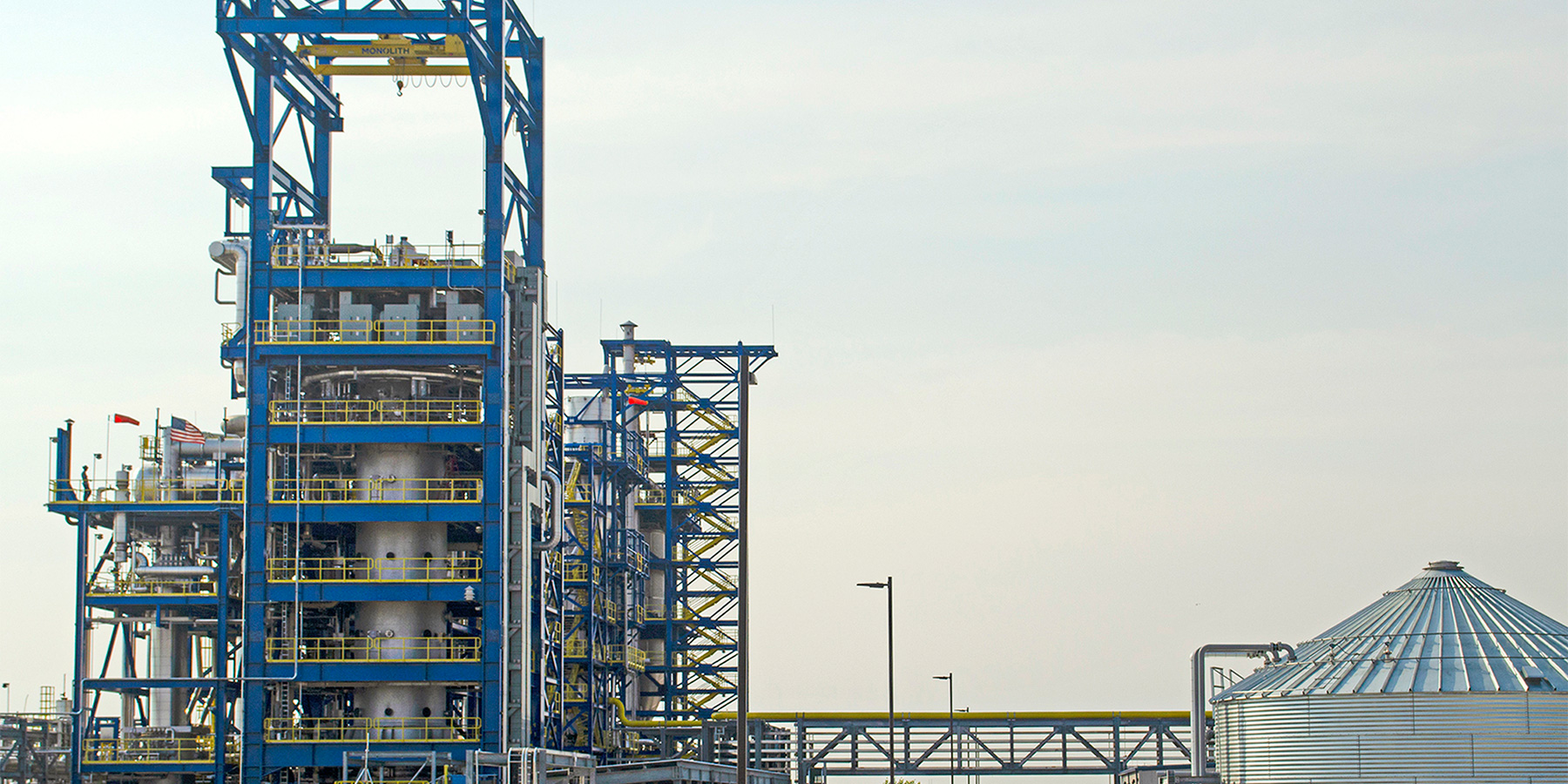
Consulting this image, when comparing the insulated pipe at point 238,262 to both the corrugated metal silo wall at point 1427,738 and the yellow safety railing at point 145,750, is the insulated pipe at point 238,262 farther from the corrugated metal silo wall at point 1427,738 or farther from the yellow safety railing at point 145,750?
the corrugated metal silo wall at point 1427,738

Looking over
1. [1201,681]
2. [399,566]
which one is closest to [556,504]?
[399,566]

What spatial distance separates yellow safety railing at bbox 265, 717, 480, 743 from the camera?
68.5 m

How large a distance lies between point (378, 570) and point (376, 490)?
2843mm

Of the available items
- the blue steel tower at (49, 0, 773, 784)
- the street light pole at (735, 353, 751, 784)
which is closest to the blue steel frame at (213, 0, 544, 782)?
the blue steel tower at (49, 0, 773, 784)

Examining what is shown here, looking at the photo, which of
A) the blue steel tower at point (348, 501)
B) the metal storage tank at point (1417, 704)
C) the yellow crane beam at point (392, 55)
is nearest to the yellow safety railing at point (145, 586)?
the blue steel tower at point (348, 501)

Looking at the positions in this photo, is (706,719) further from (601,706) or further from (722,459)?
(722,459)

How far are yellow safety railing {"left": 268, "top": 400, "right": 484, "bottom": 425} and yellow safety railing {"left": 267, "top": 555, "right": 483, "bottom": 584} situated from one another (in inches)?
194

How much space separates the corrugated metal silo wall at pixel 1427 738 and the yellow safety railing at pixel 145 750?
39.1 metres

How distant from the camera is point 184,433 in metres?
75.9

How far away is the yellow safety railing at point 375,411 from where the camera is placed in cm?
7062

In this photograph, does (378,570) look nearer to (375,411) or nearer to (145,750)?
(375,411)

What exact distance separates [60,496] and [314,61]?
786 inches

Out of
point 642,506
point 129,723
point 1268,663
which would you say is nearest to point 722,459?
point 642,506

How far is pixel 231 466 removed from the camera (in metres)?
75.2
